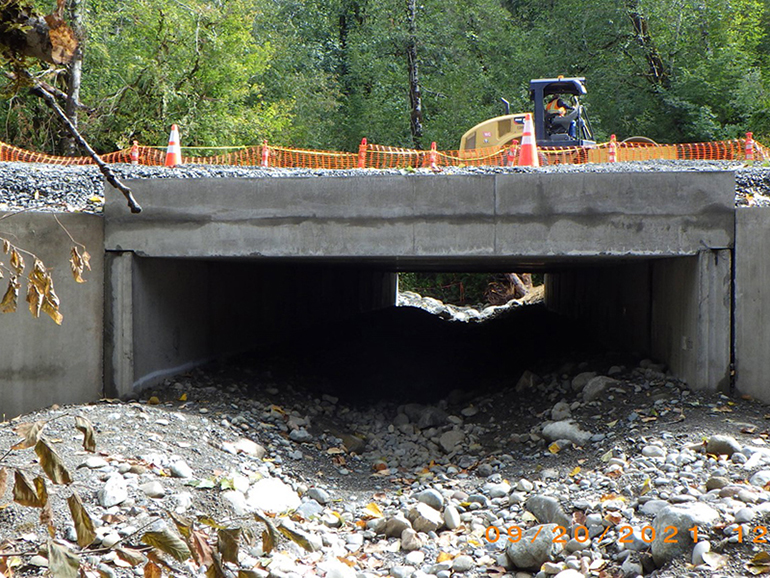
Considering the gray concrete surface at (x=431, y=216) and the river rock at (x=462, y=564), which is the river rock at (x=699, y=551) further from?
the gray concrete surface at (x=431, y=216)

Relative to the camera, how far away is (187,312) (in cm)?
882

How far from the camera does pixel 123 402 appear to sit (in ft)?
24.8

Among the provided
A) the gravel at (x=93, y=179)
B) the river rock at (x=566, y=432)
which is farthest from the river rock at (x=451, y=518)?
the gravel at (x=93, y=179)

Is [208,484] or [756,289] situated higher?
[756,289]

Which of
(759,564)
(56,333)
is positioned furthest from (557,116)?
(759,564)

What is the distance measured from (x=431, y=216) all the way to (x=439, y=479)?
249 cm

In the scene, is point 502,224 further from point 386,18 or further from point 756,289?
point 386,18

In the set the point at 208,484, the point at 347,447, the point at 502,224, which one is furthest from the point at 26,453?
the point at 502,224

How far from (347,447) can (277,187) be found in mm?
2809

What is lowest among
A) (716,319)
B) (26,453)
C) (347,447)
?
(347,447)

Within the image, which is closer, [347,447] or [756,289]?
[756,289]

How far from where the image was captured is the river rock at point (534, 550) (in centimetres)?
478

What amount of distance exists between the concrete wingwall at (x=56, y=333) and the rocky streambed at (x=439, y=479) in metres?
0.60

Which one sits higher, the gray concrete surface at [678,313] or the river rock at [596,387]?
the gray concrete surface at [678,313]
